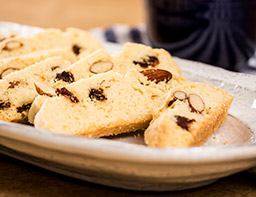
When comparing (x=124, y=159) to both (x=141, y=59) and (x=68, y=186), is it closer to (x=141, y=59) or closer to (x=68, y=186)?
(x=68, y=186)

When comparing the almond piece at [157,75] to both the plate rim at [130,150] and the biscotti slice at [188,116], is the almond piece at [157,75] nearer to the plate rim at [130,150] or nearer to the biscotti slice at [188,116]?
the biscotti slice at [188,116]

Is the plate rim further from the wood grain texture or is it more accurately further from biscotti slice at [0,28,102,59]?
biscotti slice at [0,28,102,59]

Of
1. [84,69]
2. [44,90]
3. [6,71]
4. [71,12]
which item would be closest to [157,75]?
[84,69]

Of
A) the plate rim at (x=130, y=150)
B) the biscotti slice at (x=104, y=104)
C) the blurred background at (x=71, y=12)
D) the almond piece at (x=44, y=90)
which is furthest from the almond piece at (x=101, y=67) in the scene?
the blurred background at (x=71, y=12)

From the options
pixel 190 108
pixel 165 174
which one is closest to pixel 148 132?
pixel 190 108

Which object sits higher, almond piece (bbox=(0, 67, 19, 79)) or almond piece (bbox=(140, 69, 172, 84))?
almond piece (bbox=(140, 69, 172, 84))

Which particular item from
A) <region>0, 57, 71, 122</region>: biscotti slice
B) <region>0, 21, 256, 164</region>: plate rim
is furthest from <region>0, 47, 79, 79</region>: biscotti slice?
<region>0, 21, 256, 164</region>: plate rim
